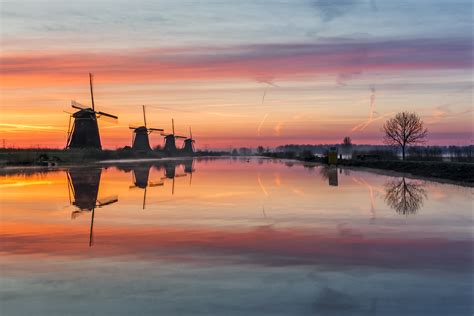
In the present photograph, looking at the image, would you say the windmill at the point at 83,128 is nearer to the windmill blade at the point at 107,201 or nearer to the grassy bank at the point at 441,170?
the grassy bank at the point at 441,170

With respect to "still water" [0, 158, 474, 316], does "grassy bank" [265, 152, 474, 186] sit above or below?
above

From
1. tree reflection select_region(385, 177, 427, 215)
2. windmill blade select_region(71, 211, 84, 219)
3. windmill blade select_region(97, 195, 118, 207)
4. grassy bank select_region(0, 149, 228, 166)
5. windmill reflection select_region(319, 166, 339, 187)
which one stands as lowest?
tree reflection select_region(385, 177, 427, 215)

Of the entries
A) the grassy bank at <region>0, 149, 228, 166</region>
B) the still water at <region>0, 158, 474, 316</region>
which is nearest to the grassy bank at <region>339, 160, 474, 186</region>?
the still water at <region>0, 158, 474, 316</region>

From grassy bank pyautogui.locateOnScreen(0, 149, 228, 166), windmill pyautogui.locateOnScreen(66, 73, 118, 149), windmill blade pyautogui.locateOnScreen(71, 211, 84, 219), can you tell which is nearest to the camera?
windmill blade pyautogui.locateOnScreen(71, 211, 84, 219)

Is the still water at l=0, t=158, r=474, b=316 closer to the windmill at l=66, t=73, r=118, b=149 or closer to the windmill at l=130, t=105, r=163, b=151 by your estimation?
the windmill at l=66, t=73, r=118, b=149

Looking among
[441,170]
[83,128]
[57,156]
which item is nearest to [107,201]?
[441,170]

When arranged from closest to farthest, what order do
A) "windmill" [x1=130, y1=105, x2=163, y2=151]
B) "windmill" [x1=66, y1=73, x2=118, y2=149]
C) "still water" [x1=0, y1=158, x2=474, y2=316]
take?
"still water" [x1=0, y1=158, x2=474, y2=316] → "windmill" [x1=66, y1=73, x2=118, y2=149] → "windmill" [x1=130, y1=105, x2=163, y2=151]

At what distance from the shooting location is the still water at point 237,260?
24.9 ft

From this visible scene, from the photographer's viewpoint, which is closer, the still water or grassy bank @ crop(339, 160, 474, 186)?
the still water

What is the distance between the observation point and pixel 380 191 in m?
27.8

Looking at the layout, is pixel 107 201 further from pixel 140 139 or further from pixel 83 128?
pixel 140 139

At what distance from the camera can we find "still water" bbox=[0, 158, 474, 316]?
24.9 feet

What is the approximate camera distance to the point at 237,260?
1055cm

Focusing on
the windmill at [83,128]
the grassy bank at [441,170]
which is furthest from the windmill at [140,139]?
the grassy bank at [441,170]
